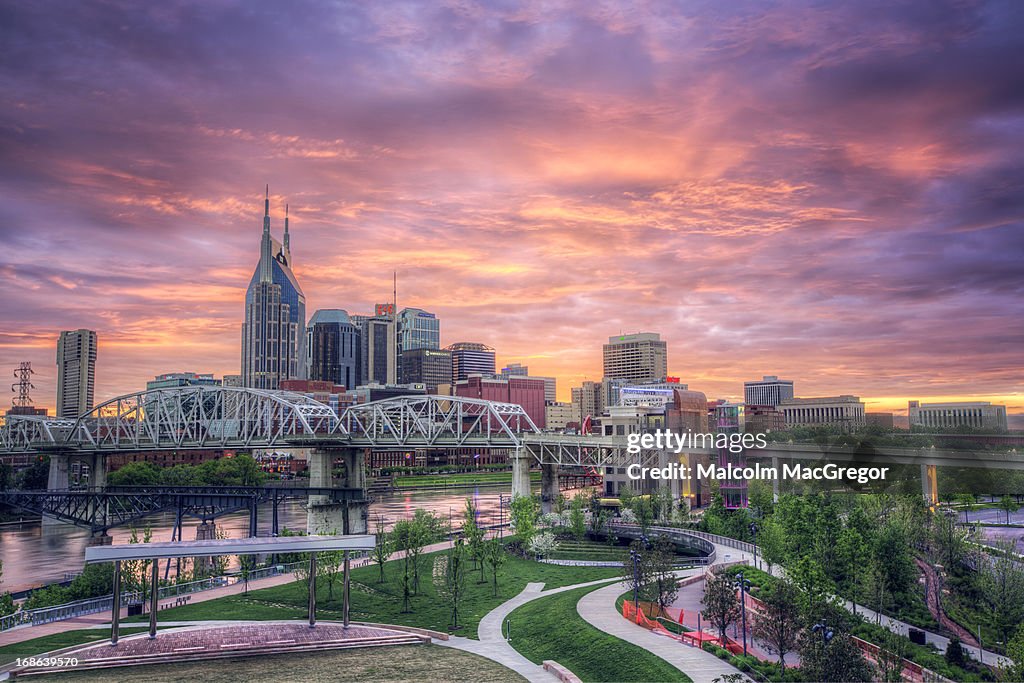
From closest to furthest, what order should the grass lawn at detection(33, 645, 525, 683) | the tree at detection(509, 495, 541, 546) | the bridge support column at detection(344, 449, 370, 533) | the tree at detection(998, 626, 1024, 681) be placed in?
the tree at detection(998, 626, 1024, 681) < the grass lawn at detection(33, 645, 525, 683) < the tree at detection(509, 495, 541, 546) < the bridge support column at detection(344, 449, 370, 533)

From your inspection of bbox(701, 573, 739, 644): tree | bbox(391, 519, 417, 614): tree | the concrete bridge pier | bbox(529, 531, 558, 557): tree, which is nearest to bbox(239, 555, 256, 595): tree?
bbox(391, 519, 417, 614): tree

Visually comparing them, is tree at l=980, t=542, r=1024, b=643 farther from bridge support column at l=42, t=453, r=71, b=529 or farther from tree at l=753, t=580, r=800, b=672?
bridge support column at l=42, t=453, r=71, b=529

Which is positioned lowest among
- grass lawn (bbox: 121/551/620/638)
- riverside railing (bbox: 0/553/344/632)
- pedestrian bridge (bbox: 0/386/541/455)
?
grass lawn (bbox: 121/551/620/638)

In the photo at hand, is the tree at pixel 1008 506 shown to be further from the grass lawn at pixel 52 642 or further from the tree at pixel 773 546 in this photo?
the grass lawn at pixel 52 642

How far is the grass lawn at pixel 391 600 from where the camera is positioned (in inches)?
2508

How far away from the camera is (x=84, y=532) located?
146875 mm

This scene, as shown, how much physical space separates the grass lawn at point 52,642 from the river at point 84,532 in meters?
37.9

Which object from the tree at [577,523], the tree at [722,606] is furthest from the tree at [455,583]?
the tree at [577,523]

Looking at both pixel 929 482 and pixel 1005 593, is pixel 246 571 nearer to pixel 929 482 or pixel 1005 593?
pixel 1005 593

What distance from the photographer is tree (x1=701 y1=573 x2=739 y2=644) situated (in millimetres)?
53406

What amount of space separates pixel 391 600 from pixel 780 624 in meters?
36.6

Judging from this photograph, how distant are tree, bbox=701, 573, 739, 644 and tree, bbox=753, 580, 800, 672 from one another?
3.12 metres

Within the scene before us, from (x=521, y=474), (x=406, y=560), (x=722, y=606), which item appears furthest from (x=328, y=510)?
(x=722, y=606)

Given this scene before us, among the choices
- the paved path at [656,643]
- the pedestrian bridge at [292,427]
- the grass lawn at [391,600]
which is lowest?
the grass lawn at [391,600]
